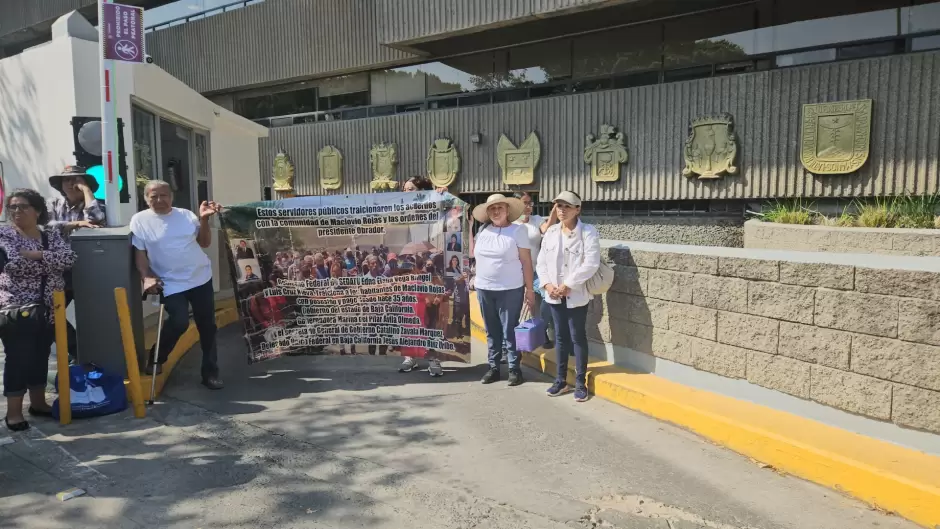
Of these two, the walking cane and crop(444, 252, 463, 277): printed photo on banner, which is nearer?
the walking cane

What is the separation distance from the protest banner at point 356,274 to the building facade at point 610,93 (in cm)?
826

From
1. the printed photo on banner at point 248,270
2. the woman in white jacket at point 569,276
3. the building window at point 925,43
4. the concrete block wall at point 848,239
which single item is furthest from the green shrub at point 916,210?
the printed photo on banner at point 248,270

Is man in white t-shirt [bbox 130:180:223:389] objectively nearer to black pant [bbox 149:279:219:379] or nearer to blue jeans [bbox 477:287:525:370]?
black pant [bbox 149:279:219:379]

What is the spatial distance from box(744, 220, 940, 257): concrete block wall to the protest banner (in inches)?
215

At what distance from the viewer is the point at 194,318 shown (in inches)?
218

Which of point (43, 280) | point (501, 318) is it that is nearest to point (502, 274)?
point (501, 318)

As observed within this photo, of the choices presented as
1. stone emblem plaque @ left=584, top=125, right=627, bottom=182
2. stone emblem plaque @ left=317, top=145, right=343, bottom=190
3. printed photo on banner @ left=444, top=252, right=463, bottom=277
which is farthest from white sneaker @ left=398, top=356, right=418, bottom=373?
stone emblem plaque @ left=317, top=145, right=343, bottom=190

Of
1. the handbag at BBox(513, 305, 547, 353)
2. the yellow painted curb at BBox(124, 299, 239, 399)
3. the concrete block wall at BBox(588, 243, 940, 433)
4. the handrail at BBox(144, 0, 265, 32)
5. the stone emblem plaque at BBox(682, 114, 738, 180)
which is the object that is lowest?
the yellow painted curb at BBox(124, 299, 239, 399)

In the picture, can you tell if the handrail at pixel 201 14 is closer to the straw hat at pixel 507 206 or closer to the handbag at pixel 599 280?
the straw hat at pixel 507 206

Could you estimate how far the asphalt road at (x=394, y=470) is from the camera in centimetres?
331

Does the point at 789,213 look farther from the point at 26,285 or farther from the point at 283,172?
the point at 283,172

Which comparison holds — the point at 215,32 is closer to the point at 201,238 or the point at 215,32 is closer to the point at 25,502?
the point at 201,238

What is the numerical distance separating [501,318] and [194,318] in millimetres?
2755

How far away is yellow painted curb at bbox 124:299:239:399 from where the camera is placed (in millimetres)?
5289
